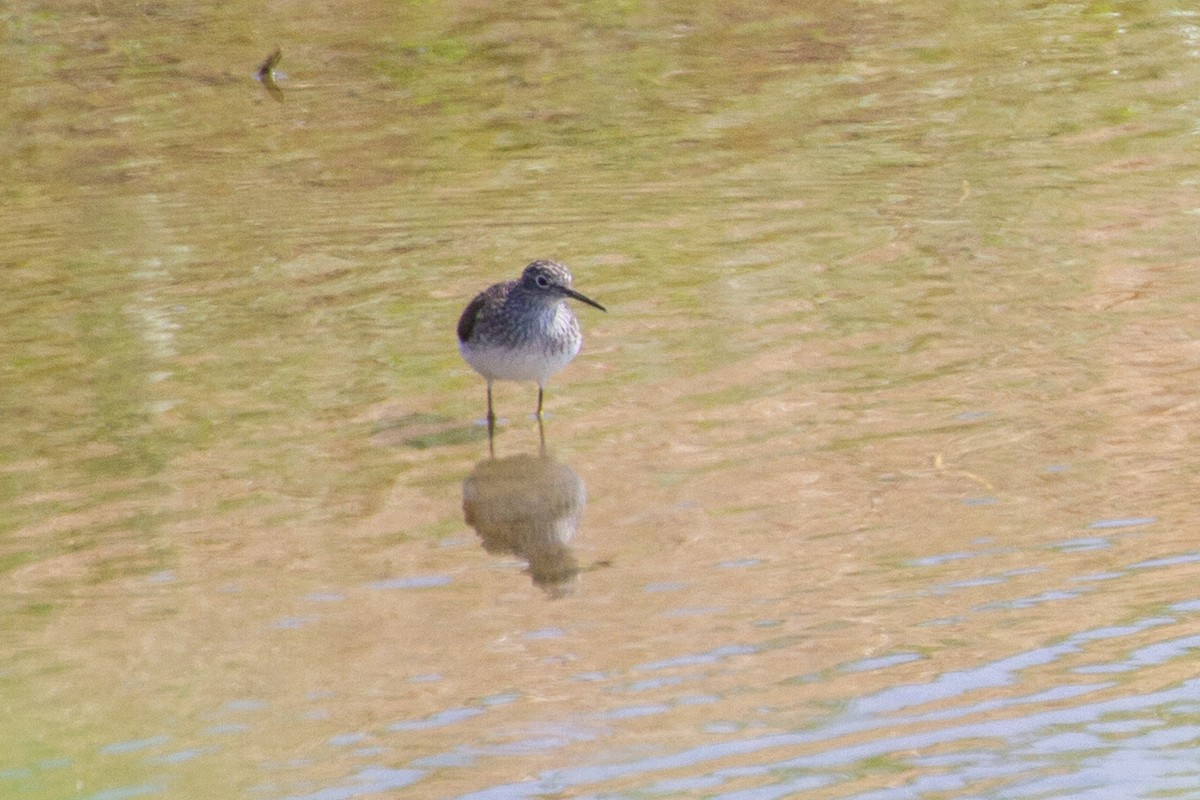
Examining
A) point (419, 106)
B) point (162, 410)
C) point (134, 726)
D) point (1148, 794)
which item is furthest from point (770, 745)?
point (419, 106)

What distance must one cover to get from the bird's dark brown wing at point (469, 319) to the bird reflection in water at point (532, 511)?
0.86m

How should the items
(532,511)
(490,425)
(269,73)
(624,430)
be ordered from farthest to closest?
(269,73) → (490,425) → (624,430) → (532,511)

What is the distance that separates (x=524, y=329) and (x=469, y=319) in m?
0.56

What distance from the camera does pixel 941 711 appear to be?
7.25m

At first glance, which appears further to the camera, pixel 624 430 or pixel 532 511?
pixel 624 430

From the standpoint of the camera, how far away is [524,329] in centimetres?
1071

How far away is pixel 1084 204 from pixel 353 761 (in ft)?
27.8

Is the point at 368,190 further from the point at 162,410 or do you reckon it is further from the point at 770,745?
the point at 770,745

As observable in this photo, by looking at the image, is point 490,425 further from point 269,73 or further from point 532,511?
point 269,73

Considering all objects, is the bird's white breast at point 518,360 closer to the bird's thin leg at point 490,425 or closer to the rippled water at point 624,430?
the bird's thin leg at point 490,425

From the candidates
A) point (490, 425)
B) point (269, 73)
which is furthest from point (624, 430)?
point (269, 73)

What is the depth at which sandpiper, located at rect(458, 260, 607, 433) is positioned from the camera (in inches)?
422

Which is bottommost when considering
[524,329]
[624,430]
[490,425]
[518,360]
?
[490,425]

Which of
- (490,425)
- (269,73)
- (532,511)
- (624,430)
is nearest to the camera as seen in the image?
(532,511)
